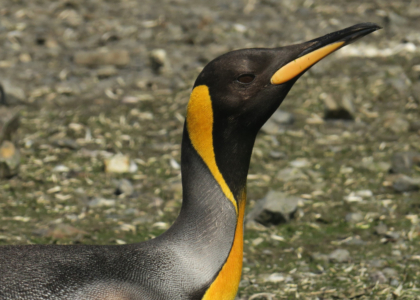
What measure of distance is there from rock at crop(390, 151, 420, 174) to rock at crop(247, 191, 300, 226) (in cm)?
157

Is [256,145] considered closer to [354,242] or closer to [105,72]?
[354,242]

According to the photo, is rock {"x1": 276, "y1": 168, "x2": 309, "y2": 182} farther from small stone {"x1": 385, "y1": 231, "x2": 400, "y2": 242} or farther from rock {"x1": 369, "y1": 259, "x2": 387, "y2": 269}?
rock {"x1": 369, "y1": 259, "x2": 387, "y2": 269}

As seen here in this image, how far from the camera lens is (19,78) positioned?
9234 mm

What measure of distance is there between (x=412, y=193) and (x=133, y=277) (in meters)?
4.12

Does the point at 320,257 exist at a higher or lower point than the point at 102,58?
higher

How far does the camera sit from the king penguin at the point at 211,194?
11.1 ft

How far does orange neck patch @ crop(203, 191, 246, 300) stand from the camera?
3.58 metres

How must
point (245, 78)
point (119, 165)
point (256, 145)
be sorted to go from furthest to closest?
point (256, 145), point (119, 165), point (245, 78)

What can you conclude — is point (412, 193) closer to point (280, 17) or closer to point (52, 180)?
point (52, 180)

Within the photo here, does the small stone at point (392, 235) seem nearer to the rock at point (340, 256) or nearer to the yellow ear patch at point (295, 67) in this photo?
the rock at point (340, 256)

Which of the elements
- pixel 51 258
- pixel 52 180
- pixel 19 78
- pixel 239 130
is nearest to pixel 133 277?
pixel 51 258

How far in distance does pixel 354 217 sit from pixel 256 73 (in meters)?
2.95

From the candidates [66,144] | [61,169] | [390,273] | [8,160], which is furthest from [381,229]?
[8,160]

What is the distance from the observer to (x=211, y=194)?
3.79m
